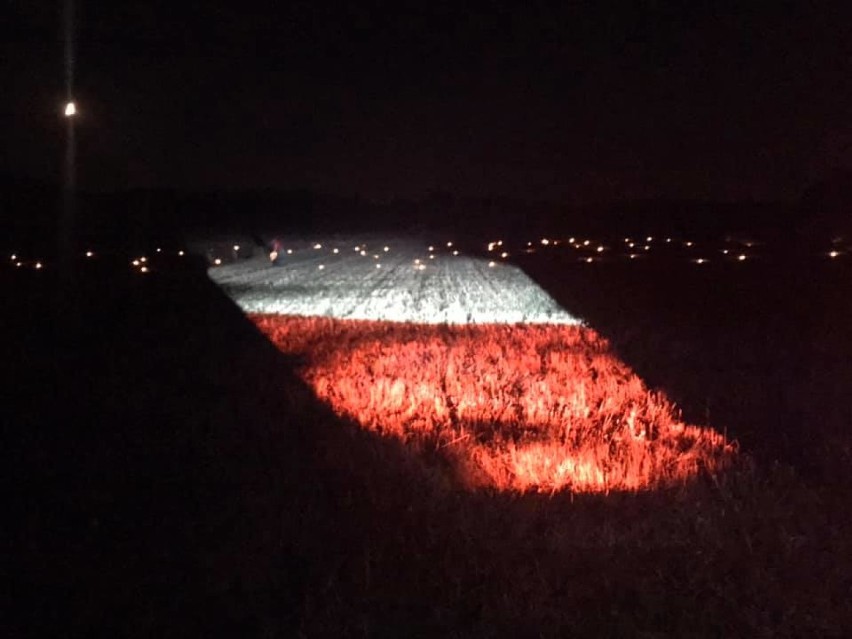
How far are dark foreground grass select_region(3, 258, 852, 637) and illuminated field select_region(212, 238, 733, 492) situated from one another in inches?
24.2

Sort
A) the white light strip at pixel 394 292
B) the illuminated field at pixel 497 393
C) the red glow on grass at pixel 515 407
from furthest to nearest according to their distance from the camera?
1. the white light strip at pixel 394 292
2. the illuminated field at pixel 497 393
3. the red glow on grass at pixel 515 407

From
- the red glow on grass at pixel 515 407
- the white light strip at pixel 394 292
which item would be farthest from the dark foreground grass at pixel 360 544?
the white light strip at pixel 394 292

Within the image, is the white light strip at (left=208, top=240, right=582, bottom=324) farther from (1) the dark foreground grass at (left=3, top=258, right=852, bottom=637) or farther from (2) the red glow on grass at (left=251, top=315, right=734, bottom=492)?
(1) the dark foreground grass at (left=3, top=258, right=852, bottom=637)

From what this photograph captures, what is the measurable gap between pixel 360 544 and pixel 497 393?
23.3 feet

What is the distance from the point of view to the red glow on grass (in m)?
9.95

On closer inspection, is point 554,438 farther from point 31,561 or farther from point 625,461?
point 31,561

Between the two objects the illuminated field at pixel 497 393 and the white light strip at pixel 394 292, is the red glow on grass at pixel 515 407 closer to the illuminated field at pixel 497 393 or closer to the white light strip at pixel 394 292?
the illuminated field at pixel 497 393

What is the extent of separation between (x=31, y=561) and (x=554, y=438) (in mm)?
5585

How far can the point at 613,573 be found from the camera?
7.06 meters

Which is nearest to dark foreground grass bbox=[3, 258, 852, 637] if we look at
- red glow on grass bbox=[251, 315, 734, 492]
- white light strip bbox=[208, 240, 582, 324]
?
red glow on grass bbox=[251, 315, 734, 492]

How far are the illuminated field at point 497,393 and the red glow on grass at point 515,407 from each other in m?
0.02

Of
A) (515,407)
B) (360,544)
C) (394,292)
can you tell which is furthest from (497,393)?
(394,292)

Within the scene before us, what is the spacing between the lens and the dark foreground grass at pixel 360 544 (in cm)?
637

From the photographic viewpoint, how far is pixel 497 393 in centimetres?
1466
